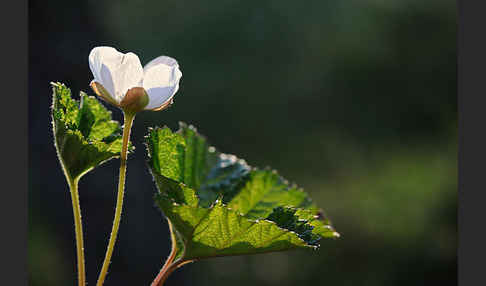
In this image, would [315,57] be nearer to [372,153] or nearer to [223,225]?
[372,153]

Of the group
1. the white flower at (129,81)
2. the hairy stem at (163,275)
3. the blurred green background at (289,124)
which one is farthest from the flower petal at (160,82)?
the blurred green background at (289,124)

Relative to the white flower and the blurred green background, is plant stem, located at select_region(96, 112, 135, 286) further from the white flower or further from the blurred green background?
the blurred green background

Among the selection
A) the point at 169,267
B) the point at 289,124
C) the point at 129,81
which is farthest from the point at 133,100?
the point at 289,124

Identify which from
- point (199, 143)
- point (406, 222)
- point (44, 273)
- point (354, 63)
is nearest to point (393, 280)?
point (406, 222)

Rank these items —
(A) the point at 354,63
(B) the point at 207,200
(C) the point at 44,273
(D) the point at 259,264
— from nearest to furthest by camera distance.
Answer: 1. (B) the point at 207,200
2. (C) the point at 44,273
3. (D) the point at 259,264
4. (A) the point at 354,63

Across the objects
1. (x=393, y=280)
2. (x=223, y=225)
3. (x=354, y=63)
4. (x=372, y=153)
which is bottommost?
(x=393, y=280)

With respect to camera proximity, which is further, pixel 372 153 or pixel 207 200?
pixel 372 153

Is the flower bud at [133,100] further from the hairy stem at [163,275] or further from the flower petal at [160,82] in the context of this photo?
the hairy stem at [163,275]

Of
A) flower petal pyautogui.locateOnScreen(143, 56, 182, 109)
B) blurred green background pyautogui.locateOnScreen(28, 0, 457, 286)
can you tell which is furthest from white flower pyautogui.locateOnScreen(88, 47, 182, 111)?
blurred green background pyautogui.locateOnScreen(28, 0, 457, 286)
